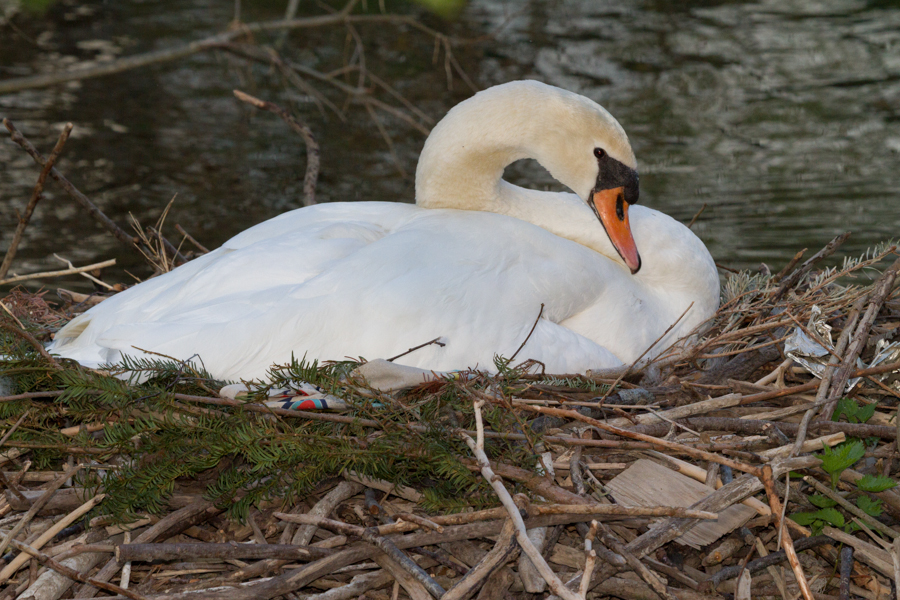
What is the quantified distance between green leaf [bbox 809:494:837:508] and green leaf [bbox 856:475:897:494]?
0.10 metres

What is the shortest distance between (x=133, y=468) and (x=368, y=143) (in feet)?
24.3

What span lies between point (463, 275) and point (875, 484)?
4.99ft

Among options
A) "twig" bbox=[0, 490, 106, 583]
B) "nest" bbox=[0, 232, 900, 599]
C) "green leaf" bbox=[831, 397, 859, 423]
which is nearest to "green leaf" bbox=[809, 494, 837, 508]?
"nest" bbox=[0, 232, 900, 599]

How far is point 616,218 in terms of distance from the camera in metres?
4.34

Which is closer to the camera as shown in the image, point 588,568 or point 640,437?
point 588,568

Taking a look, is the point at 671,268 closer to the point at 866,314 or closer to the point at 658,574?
the point at 866,314

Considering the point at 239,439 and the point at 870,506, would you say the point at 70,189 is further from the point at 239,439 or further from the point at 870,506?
the point at 870,506

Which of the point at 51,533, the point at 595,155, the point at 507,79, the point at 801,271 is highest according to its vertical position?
the point at 595,155

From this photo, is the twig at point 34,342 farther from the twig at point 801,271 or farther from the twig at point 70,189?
the twig at point 801,271

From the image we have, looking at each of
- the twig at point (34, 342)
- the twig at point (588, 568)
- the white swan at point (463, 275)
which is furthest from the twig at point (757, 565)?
the twig at point (34, 342)

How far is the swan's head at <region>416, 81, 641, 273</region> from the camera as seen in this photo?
4.27 meters

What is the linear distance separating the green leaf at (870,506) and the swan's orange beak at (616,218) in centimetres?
152

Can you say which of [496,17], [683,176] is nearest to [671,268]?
[683,176]

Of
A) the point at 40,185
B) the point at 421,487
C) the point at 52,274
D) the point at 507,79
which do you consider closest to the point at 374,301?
the point at 421,487
